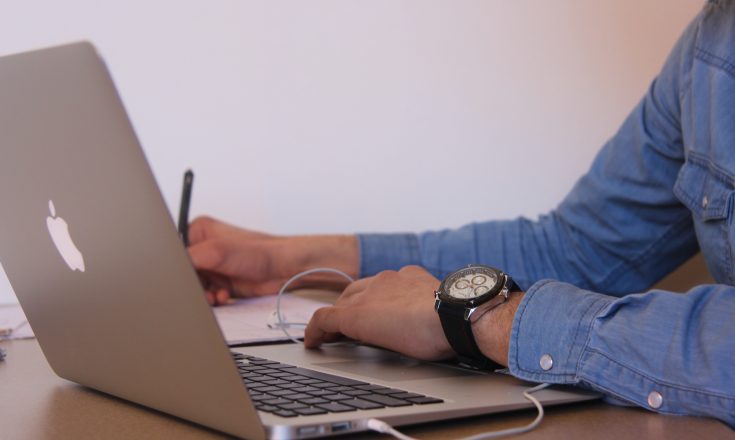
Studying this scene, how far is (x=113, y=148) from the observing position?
53cm

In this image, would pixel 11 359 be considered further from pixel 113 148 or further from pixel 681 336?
pixel 681 336

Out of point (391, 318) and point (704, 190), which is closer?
point (391, 318)

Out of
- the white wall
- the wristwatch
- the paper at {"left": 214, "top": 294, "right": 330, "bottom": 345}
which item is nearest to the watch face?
the wristwatch

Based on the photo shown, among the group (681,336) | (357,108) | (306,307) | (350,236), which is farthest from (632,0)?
(681,336)

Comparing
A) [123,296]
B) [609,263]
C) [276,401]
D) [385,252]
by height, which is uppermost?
[123,296]

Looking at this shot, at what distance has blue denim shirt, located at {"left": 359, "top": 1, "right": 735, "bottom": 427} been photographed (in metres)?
0.69

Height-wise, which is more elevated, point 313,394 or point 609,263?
point 313,394

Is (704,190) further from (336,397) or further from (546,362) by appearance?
(336,397)

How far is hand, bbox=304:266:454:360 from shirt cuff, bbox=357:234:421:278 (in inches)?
16.3

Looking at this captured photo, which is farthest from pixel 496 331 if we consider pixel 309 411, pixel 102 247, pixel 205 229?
pixel 205 229

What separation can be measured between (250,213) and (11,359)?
622mm

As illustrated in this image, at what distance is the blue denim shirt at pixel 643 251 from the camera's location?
0.69 m

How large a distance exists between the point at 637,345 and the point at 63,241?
18.4 inches

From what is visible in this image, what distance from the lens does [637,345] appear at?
0.71 meters
